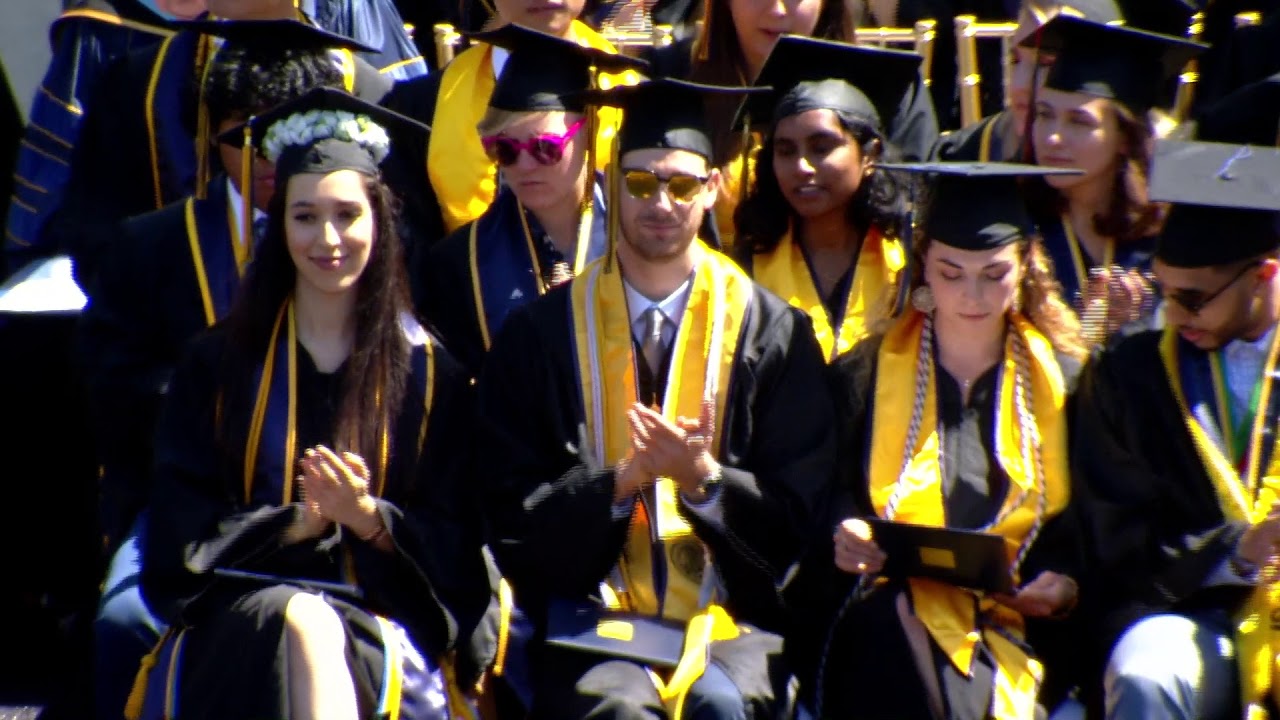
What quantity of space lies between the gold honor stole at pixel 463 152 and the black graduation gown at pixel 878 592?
1.22 metres

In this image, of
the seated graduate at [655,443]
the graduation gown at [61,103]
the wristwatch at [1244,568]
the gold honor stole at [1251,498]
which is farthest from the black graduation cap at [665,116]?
the graduation gown at [61,103]

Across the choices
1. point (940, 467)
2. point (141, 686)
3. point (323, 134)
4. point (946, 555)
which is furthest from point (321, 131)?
point (946, 555)

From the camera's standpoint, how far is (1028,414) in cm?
466

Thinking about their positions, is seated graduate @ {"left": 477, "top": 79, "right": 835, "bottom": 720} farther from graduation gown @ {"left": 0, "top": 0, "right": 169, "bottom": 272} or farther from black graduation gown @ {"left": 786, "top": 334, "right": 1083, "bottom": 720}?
graduation gown @ {"left": 0, "top": 0, "right": 169, "bottom": 272}

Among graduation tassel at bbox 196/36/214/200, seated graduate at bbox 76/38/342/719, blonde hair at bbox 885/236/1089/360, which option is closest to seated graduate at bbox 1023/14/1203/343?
blonde hair at bbox 885/236/1089/360

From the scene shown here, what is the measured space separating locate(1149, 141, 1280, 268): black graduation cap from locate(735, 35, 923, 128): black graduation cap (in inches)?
34.6

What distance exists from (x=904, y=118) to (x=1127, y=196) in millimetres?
720

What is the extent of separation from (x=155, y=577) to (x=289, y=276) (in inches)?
30.5

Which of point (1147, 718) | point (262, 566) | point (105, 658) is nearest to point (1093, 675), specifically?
point (1147, 718)

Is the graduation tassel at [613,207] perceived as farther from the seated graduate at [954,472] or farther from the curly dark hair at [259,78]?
the curly dark hair at [259,78]

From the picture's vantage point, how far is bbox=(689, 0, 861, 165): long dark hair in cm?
570

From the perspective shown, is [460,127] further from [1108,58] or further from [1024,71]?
[1108,58]

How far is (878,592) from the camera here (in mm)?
4574

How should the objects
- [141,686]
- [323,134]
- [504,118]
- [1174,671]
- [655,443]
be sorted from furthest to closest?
[504,118] → [323,134] → [141,686] → [655,443] → [1174,671]
